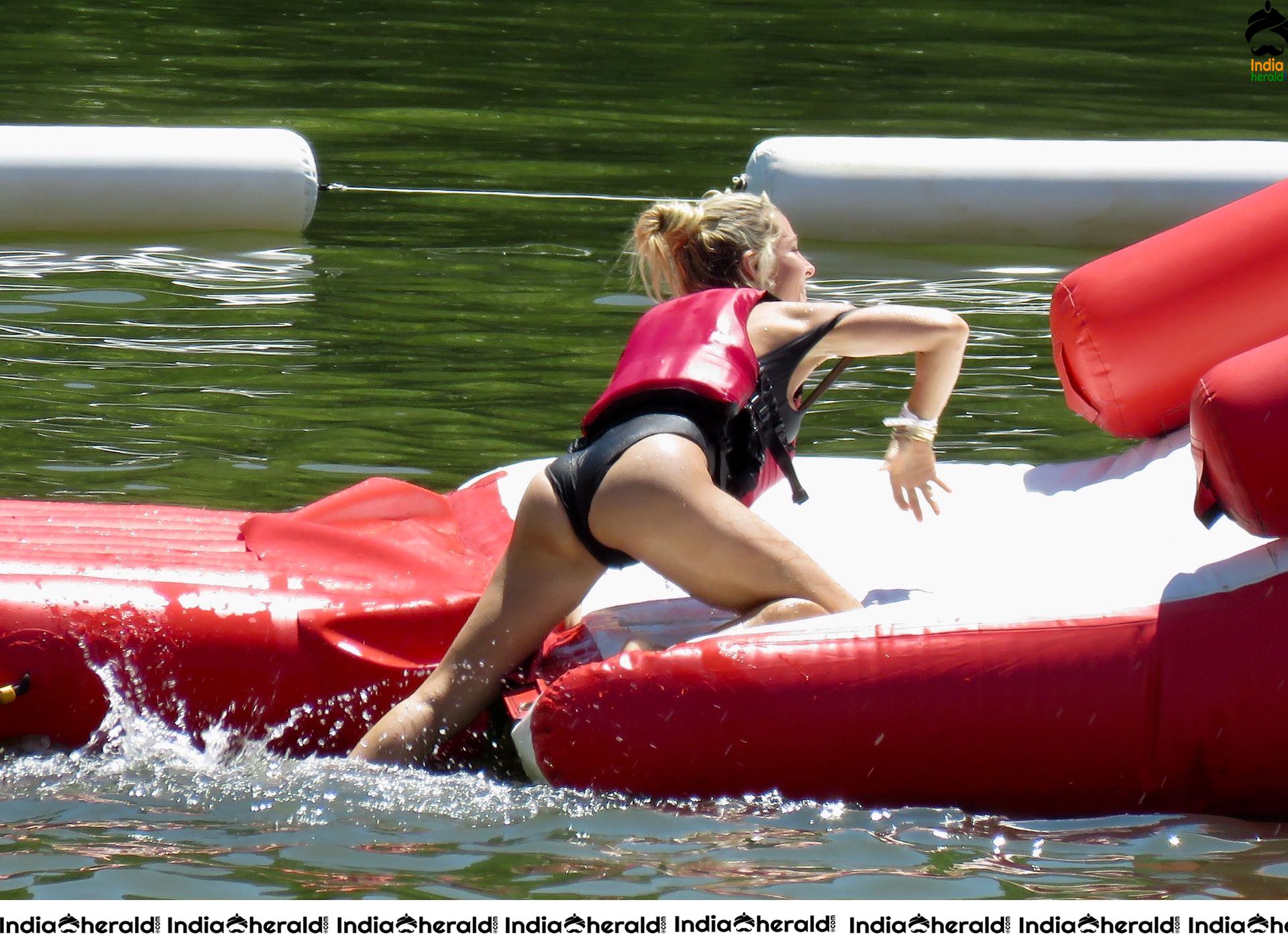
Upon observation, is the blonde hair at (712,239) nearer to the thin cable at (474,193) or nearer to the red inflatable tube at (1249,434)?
the red inflatable tube at (1249,434)

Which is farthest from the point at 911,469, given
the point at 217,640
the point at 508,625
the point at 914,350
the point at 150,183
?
the point at 150,183

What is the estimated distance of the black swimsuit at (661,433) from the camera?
3289 millimetres

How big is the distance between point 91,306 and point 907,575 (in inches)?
171

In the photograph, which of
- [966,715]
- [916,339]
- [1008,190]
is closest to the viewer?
[966,715]

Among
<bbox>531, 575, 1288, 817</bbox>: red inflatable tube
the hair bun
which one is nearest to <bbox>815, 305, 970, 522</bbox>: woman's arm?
the hair bun

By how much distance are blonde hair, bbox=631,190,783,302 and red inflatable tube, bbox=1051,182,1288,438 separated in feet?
2.69

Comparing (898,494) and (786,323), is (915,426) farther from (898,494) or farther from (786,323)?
(786,323)

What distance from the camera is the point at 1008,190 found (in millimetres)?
7852

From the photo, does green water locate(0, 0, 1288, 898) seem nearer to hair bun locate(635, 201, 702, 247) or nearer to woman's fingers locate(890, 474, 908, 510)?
woman's fingers locate(890, 474, 908, 510)

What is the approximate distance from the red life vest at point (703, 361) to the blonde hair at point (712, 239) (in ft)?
0.38

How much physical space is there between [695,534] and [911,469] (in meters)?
A: 0.58

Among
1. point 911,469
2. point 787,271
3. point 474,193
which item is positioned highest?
point 787,271

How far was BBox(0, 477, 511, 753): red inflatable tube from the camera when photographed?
3338mm

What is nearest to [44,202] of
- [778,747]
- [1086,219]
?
[1086,219]
